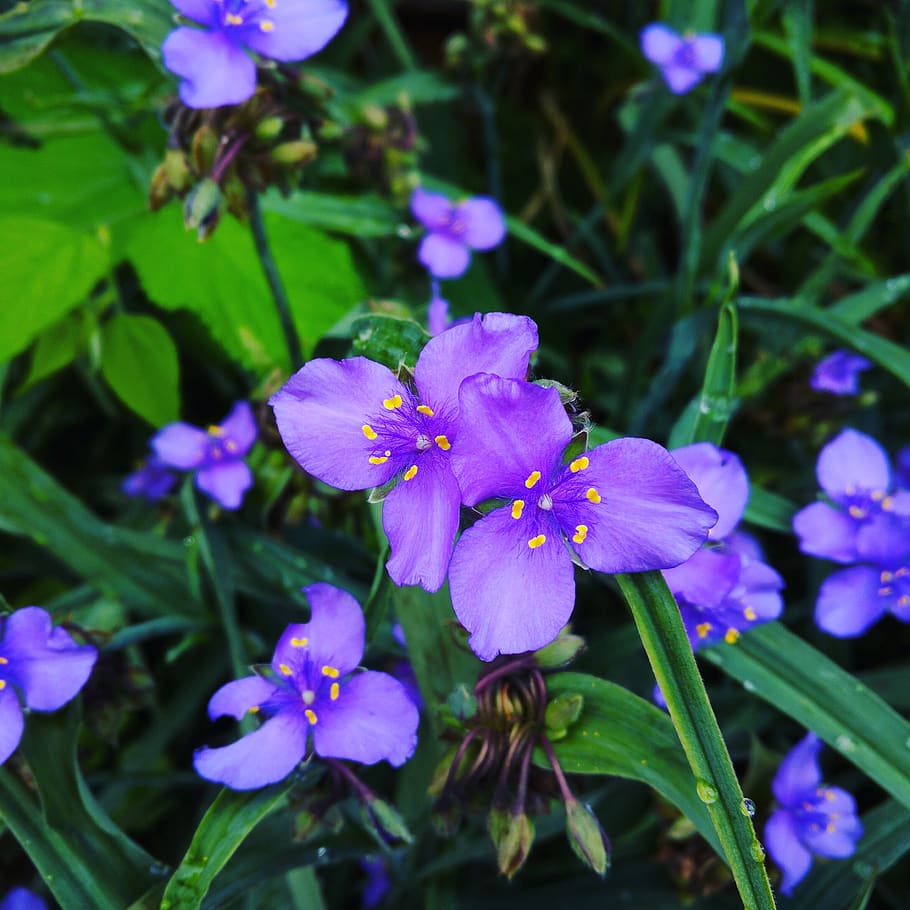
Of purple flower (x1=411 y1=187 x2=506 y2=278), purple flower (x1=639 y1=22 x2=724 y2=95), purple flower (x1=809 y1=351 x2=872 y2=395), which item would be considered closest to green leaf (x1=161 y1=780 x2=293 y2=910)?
purple flower (x1=411 y1=187 x2=506 y2=278)

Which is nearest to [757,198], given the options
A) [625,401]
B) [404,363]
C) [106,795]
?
[625,401]

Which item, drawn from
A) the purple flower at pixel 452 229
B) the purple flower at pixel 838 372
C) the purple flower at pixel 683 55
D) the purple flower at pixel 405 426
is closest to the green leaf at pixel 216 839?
the purple flower at pixel 405 426

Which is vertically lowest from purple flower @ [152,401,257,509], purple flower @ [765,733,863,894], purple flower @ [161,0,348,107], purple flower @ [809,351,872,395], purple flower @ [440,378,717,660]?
purple flower @ [765,733,863,894]

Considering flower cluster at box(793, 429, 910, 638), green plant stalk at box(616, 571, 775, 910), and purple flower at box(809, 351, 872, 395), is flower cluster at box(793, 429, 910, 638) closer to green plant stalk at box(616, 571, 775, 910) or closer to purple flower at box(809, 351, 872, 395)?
purple flower at box(809, 351, 872, 395)

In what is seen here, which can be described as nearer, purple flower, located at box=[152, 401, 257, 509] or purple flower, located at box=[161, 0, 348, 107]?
purple flower, located at box=[161, 0, 348, 107]

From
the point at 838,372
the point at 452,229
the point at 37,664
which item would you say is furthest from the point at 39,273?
the point at 838,372

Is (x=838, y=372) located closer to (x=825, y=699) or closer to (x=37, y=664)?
(x=825, y=699)

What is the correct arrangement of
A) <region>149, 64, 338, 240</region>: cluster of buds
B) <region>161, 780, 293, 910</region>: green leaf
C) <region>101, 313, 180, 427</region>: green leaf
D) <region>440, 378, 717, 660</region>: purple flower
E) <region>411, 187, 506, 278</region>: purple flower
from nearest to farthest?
1. <region>440, 378, 717, 660</region>: purple flower
2. <region>161, 780, 293, 910</region>: green leaf
3. <region>149, 64, 338, 240</region>: cluster of buds
4. <region>101, 313, 180, 427</region>: green leaf
5. <region>411, 187, 506, 278</region>: purple flower

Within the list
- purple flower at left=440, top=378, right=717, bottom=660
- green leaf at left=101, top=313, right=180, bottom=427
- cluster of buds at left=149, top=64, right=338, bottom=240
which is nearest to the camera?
purple flower at left=440, top=378, right=717, bottom=660

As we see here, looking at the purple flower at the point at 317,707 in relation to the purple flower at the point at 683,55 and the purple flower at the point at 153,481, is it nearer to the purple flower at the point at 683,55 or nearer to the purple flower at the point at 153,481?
the purple flower at the point at 153,481
